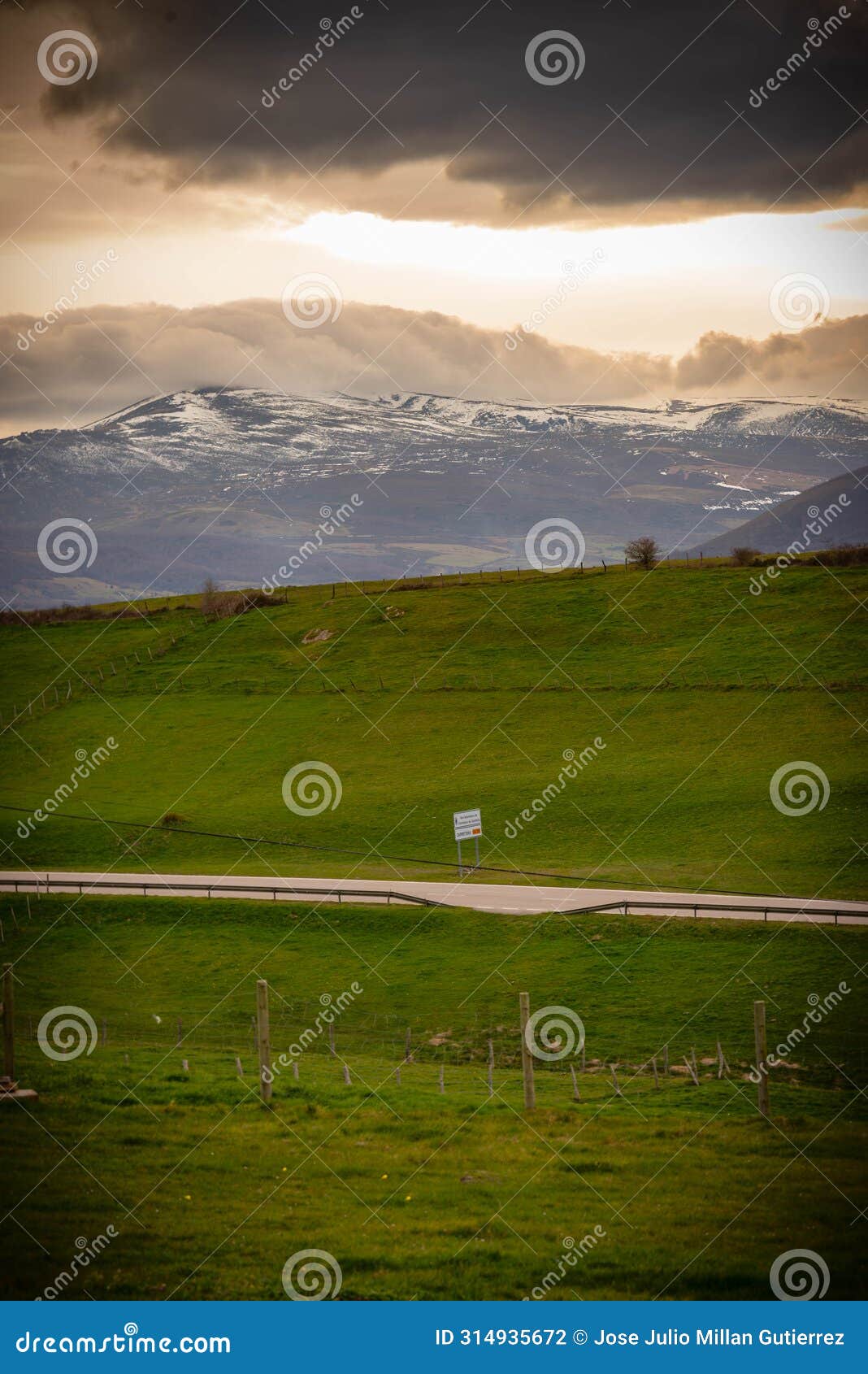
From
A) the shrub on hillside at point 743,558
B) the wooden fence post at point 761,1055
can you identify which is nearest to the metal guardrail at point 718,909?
the wooden fence post at point 761,1055

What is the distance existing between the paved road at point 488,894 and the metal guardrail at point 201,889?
46 mm

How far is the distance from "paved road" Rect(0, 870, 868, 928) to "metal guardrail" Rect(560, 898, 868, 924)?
3 centimetres

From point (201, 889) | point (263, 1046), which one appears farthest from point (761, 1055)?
point (201, 889)

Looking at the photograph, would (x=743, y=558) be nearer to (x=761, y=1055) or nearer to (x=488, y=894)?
(x=488, y=894)

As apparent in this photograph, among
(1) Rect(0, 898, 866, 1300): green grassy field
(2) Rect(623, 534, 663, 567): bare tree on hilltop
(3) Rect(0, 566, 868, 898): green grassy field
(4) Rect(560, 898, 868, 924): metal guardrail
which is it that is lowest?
(1) Rect(0, 898, 866, 1300): green grassy field

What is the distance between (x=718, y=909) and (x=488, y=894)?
33.2 ft

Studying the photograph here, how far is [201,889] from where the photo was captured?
52594 mm

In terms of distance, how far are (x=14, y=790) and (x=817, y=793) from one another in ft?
167

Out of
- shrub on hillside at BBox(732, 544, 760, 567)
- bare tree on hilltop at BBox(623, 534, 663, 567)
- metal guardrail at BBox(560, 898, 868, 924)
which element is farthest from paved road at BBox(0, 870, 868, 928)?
bare tree on hilltop at BBox(623, 534, 663, 567)

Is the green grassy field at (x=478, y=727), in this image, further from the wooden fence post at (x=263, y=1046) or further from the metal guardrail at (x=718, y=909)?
the wooden fence post at (x=263, y=1046)

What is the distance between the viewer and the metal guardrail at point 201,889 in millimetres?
49438

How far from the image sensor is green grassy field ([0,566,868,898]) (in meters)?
58.4

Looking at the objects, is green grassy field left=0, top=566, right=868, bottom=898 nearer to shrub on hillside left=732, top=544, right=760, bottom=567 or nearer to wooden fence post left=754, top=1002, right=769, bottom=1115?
shrub on hillside left=732, top=544, right=760, bottom=567
